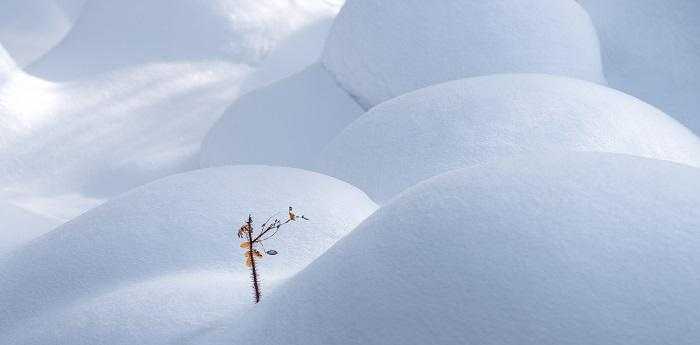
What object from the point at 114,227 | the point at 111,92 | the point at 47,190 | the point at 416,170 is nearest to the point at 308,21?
the point at 111,92

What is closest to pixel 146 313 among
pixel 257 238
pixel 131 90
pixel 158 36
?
pixel 257 238

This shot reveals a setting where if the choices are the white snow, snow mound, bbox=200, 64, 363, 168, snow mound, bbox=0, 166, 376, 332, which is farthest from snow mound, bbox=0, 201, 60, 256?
snow mound, bbox=200, 64, 363, 168

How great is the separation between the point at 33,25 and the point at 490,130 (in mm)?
2481

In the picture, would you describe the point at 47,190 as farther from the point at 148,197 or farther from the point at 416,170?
the point at 416,170

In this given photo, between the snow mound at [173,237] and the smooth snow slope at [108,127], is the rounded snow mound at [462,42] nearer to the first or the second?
the smooth snow slope at [108,127]

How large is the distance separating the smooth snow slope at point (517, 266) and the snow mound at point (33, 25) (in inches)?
103

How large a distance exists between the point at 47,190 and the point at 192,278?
58.1 inches

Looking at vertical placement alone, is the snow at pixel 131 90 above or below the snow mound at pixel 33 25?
below

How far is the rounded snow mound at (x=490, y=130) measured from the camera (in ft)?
6.12

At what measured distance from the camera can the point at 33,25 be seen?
3611mm

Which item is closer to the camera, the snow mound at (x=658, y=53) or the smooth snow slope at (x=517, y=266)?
the smooth snow slope at (x=517, y=266)

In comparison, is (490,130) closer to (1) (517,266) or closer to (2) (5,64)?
(1) (517,266)

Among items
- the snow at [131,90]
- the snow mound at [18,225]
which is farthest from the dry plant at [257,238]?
the snow at [131,90]

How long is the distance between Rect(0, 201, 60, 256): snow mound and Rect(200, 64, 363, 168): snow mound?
583mm
